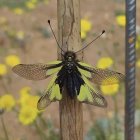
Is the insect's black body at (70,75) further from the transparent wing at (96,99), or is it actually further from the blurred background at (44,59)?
the blurred background at (44,59)

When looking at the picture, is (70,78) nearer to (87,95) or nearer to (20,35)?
(87,95)

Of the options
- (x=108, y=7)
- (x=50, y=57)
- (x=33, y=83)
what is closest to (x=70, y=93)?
(x=33, y=83)

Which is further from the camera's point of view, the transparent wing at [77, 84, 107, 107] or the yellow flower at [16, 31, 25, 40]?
the yellow flower at [16, 31, 25, 40]

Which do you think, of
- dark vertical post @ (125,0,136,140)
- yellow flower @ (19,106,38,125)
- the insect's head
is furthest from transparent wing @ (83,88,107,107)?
yellow flower @ (19,106,38,125)

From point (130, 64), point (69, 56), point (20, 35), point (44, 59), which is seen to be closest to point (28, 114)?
point (130, 64)

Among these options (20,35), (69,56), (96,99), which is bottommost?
(96,99)

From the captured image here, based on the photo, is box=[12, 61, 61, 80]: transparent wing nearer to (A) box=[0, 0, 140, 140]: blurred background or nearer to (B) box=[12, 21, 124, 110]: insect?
(B) box=[12, 21, 124, 110]: insect

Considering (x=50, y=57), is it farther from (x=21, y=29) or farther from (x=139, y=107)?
(x=139, y=107)
